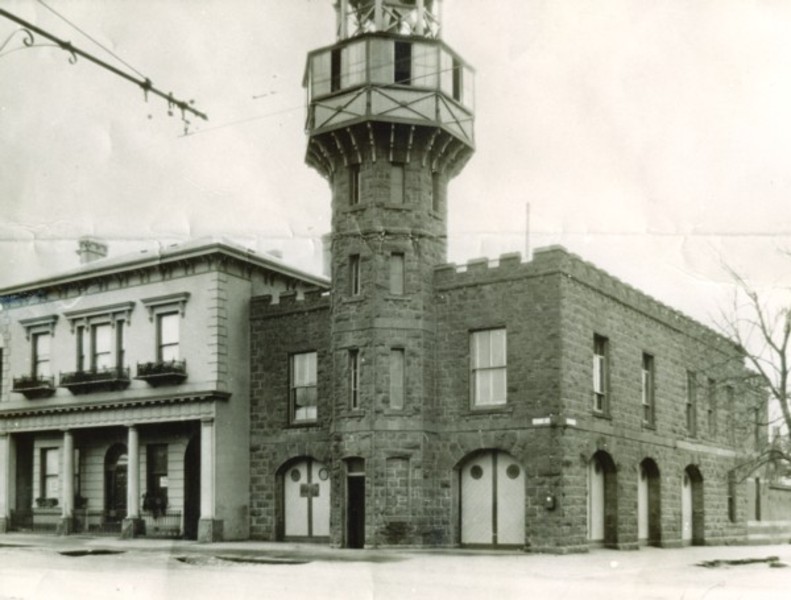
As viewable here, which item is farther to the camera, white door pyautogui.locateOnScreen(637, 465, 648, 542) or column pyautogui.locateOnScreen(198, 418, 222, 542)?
white door pyautogui.locateOnScreen(637, 465, 648, 542)

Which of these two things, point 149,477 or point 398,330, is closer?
point 398,330

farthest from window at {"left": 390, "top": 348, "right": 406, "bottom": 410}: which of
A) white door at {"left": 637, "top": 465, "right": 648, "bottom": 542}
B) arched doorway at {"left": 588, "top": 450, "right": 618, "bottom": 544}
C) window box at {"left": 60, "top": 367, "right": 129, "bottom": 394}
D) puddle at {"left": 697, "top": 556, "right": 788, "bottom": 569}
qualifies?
window box at {"left": 60, "top": 367, "right": 129, "bottom": 394}

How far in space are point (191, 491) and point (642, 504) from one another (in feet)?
44.5

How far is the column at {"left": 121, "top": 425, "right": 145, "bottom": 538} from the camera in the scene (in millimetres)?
32656

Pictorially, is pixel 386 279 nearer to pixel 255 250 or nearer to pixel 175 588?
pixel 255 250

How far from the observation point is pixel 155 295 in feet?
109

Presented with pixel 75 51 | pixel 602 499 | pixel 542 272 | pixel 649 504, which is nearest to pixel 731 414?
pixel 649 504

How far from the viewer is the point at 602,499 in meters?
29.4

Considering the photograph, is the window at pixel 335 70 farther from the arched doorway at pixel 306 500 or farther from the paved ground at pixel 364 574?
the paved ground at pixel 364 574

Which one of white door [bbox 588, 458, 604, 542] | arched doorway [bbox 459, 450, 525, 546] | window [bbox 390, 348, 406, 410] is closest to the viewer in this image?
arched doorway [bbox 459, 450, 525, 546]

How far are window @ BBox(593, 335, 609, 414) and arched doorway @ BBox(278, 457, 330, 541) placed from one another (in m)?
8.07

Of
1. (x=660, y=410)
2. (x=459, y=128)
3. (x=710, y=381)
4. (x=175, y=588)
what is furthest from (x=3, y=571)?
(x=710, y=381)

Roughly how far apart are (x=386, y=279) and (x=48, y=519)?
1597 cm

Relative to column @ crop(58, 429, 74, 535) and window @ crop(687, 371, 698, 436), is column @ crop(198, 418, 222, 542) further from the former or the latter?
window @ crop(687, 371, 698, 436)
